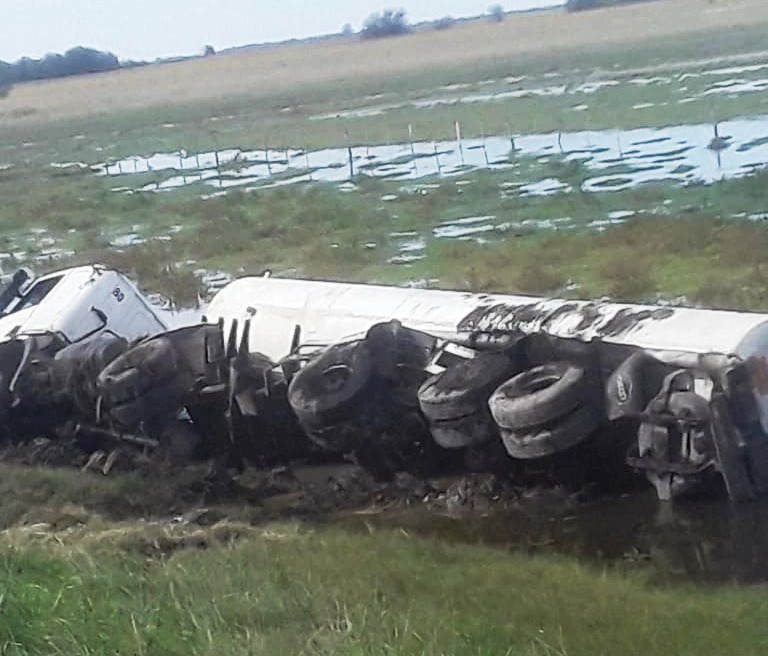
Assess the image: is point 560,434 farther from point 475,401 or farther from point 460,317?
point 460,317

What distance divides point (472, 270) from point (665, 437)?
10584mm

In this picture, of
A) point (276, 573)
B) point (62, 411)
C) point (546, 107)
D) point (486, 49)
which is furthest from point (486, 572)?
point (486, 49)

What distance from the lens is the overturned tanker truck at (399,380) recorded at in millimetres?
9477

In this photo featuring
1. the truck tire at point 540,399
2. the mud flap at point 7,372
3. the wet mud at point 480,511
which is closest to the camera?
the wet mud at point 480,511

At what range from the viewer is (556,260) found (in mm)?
20000

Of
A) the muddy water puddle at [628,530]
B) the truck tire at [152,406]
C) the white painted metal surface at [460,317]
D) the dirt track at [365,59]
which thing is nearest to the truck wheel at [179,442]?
the truck tire at [152,406]

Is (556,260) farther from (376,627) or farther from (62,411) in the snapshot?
(376,627)

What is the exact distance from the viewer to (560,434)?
390 inches

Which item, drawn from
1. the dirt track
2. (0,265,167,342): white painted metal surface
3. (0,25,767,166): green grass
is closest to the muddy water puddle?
(0,265,167,342): white painted metal surface

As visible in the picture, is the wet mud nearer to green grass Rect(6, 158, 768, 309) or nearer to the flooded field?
green grass Rect(6, 158, 768, 309)

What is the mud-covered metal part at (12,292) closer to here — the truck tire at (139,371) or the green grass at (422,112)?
the truck tire at (139,371)

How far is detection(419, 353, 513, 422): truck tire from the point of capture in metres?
10.4

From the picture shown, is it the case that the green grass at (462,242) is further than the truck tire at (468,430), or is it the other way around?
the green grass at (462,242)

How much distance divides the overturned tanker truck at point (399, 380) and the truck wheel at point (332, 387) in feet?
0.04
